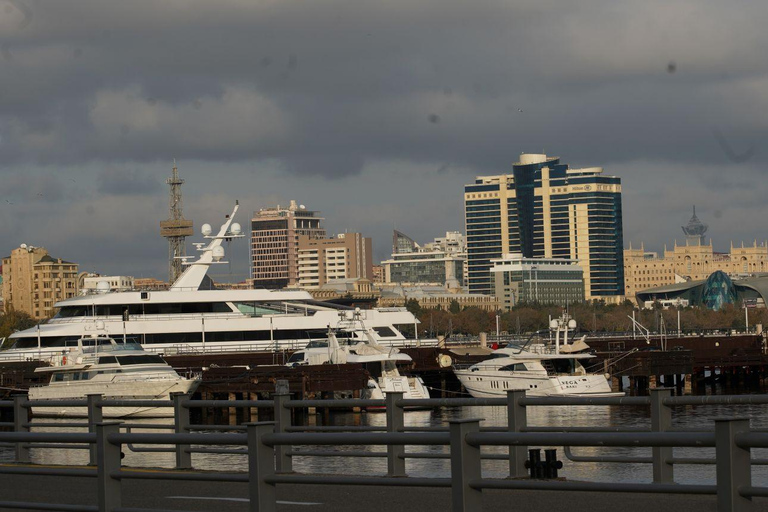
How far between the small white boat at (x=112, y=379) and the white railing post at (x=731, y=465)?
146ft

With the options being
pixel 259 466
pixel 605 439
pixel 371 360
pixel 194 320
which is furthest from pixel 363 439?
pixel 194 320

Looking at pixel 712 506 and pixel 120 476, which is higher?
pixel 120 476

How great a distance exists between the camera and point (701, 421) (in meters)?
42.2

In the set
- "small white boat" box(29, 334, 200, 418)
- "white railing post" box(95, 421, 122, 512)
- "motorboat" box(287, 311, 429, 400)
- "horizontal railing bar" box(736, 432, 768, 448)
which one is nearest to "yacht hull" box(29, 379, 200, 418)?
"small white boat" box(29, 334, 200, 418)

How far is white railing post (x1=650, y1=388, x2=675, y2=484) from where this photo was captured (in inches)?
528

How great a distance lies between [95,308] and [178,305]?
4.42 m

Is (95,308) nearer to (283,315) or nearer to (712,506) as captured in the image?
(283,315)

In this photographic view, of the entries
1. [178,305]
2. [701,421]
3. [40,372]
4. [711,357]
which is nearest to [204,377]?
[40,372]

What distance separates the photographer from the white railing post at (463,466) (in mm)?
7598

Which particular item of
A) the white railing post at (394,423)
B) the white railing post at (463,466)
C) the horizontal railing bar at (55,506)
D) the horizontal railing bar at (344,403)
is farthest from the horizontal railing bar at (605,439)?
the white railing post at (394,423)

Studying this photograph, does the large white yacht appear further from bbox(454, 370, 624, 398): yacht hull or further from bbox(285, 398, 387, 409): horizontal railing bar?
bbox(285, 398, 387, 409): horizontal railing bar

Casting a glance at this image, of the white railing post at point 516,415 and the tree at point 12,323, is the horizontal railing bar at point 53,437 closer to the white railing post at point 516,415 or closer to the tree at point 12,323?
the white railing post at point 516,415

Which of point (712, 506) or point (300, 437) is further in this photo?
point (712, 506)

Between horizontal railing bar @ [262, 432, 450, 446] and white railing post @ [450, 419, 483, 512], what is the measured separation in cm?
25
